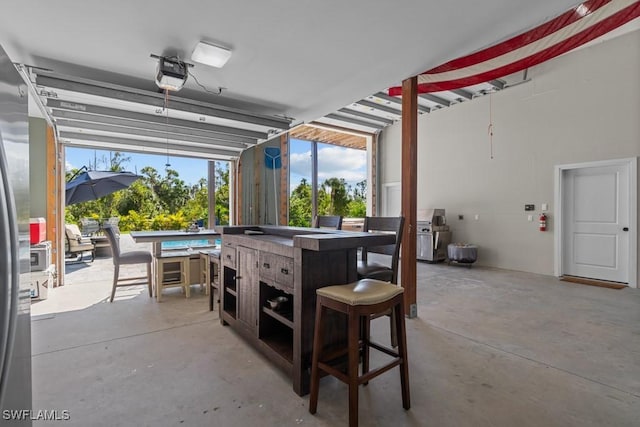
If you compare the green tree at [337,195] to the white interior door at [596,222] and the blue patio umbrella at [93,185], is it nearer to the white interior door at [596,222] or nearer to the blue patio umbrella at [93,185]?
the blue patio umbrella at [93,185]

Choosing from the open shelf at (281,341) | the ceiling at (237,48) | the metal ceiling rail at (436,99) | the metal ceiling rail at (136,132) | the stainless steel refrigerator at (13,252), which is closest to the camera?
the stainless steel refrigerator at (13,252)

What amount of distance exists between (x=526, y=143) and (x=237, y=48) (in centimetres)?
572

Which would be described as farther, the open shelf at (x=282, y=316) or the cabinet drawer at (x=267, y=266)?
the cabinet drawer at (x=267, y=266)

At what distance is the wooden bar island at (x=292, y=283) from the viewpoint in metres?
2.03

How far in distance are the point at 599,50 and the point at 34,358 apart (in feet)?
27.3

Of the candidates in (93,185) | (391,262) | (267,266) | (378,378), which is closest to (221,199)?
(93,185)

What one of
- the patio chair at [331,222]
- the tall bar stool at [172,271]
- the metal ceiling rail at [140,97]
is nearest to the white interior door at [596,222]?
the patio chair at [331,222]

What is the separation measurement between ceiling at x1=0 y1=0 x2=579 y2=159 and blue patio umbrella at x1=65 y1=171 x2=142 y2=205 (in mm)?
2892

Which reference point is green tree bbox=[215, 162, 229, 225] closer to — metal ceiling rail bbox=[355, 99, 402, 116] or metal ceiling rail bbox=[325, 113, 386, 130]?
metal ceiling rail bbox=[325, 113, 386, 130]

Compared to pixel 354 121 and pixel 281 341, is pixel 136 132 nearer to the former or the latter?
pixel 281 341

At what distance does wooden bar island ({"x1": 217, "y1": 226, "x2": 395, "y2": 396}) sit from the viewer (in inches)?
79.7

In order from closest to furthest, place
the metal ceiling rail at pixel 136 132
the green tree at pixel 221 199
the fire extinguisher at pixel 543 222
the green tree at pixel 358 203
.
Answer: the metal ceiling rail at pixel 136 132
the fire extinguisher at pixel 543 222
the green tree at pixel 221 199
the green tree at pixel 358 203

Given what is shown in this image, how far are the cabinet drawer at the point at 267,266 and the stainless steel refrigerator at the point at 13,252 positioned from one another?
1359 mm

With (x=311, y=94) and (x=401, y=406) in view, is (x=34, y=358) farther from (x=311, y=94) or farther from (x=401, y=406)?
(x=311, y=94)
